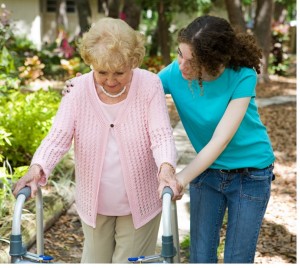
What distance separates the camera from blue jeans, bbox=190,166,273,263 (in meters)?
2.97

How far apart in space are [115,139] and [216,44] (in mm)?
603

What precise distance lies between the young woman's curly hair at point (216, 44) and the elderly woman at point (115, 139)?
0.76ft

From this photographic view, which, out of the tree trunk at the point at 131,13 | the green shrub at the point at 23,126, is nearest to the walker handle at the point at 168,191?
the green shrub at the point at 23,126

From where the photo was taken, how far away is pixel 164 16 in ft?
56.1

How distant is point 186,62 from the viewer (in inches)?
107

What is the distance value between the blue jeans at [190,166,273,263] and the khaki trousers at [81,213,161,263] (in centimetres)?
31

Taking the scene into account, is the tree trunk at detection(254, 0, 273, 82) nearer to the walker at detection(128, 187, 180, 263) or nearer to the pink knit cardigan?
the pink knit cardigan

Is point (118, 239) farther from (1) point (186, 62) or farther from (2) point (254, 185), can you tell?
(1) point (186, 62)

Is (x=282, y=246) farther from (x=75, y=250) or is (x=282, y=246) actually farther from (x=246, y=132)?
(x=246, y=132)

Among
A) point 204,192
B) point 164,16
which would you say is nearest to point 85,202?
point 204,192

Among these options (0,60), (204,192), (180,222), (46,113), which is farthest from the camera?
(46,113)

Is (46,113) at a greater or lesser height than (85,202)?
greater

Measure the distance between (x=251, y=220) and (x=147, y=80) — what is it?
2.86 ft

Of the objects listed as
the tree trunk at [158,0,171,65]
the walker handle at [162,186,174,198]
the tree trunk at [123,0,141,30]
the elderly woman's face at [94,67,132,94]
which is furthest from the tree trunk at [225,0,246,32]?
the walker handle at [162,186,174,198]
